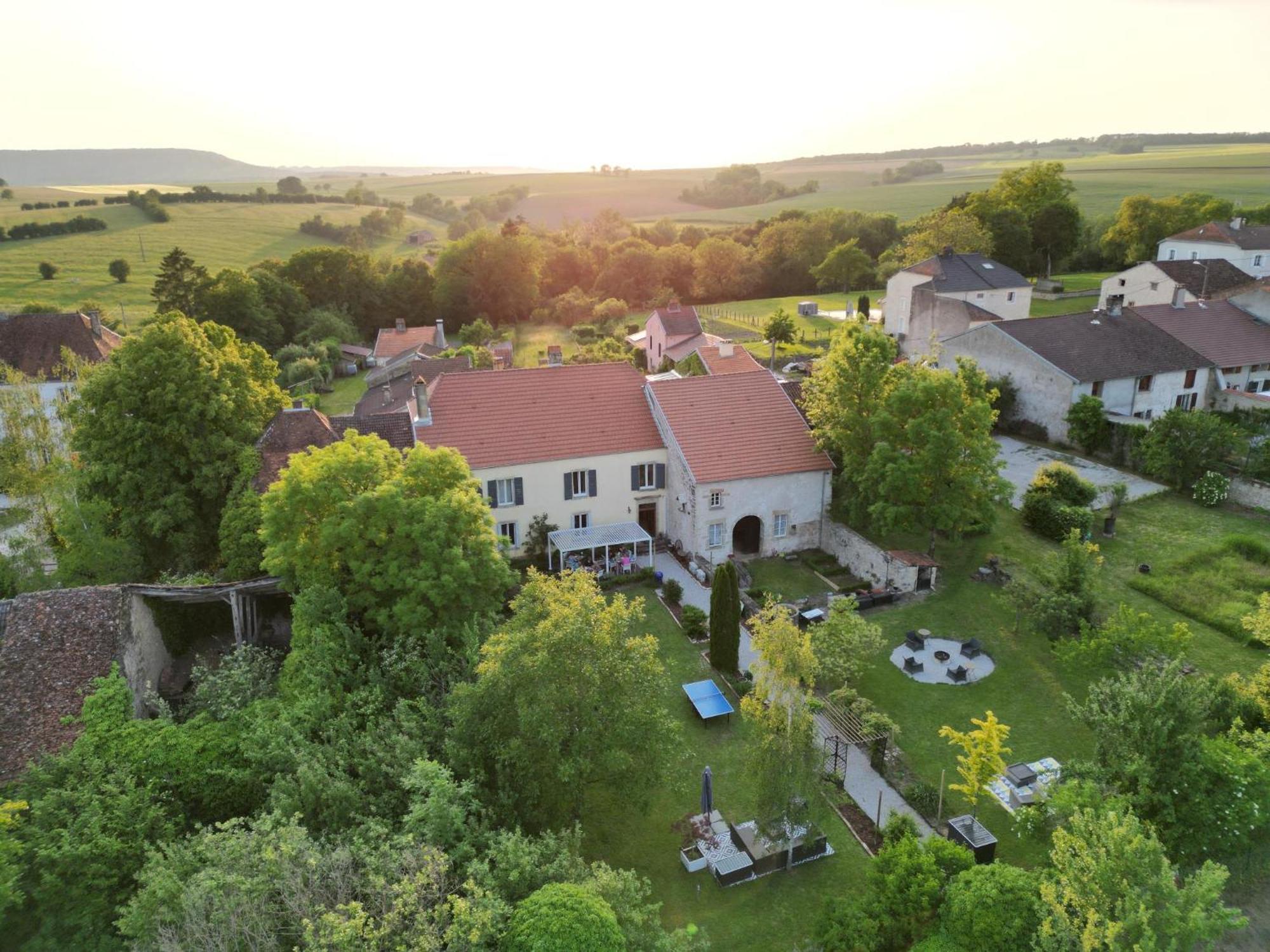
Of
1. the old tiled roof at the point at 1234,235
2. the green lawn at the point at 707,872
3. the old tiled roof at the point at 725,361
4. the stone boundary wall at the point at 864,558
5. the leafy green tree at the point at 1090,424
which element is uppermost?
the old tiled roof at the point at 1234,235

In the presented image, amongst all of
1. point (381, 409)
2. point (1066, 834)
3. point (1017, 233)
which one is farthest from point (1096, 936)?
point (1017, 233)

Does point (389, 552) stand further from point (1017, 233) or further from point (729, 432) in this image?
point (1017, 233)

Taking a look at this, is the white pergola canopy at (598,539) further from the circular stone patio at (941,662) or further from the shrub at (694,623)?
the circular stone patio at (941,662)

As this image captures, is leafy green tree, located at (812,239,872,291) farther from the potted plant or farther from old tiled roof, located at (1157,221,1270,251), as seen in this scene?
the potted plant

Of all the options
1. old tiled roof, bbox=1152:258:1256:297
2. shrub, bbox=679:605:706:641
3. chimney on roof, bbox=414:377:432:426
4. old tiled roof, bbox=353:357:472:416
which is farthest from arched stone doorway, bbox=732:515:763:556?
old tiled roof, bbox=1152:258:1256:297

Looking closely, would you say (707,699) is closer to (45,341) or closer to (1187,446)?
(1187,446)

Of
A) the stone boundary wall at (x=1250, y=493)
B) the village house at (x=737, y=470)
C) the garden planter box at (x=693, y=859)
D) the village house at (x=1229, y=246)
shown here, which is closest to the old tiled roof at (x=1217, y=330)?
the stone boundary wall at (x=1250, y=493)
